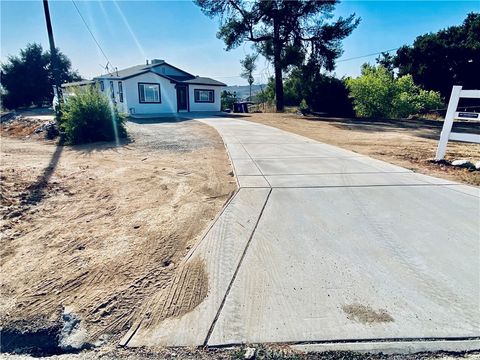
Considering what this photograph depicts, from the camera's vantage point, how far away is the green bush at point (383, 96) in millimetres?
21656

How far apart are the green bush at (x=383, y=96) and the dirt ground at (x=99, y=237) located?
18.5 meters

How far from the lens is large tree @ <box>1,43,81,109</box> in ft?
109

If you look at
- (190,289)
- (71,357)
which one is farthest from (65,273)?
(190,289)

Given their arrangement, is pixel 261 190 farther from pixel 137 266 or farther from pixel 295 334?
pixel 295 334

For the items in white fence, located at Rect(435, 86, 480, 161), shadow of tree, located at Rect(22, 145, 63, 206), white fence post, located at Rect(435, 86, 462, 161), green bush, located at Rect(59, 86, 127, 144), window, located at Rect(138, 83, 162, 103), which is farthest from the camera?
window, located at Rect(138, 83, 162, 103)

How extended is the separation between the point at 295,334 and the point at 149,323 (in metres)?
1.09

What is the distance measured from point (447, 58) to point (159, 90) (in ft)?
85.5

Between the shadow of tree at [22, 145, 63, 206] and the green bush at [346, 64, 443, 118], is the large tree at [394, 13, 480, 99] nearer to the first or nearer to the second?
the green bush at [346, 64, 443, 118]

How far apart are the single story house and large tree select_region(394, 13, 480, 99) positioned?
19.2m

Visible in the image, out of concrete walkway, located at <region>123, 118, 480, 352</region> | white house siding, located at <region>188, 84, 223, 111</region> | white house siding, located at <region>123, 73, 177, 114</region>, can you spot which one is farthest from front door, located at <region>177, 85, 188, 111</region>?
concrete walkway, located at <region>123, 118, 480, 352</region>

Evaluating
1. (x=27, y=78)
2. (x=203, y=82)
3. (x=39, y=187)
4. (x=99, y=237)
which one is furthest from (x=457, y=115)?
(x=27, y=78)

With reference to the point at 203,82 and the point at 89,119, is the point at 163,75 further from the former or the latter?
the point at 89,119

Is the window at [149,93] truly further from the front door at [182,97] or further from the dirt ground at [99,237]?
the dirt ground at [99,237]

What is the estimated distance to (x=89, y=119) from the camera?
10961 mm
